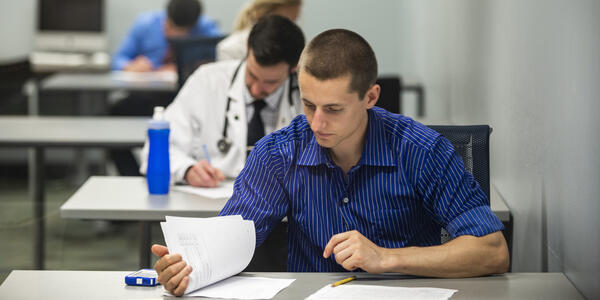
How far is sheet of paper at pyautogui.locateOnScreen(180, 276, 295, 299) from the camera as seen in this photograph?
164cm

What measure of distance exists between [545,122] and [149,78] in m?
4.06

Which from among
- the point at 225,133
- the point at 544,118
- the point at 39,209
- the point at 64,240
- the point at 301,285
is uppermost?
the point at 544,118

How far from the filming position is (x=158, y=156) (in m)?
2.58

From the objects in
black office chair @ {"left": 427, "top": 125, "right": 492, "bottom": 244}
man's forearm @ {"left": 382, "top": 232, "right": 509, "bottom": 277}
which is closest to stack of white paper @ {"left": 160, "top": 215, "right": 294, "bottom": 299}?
man's forearm @ {"left": 382, "top": 232, "right": 509, "bottom": 277}

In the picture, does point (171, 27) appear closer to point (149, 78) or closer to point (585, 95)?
point (149, 78)

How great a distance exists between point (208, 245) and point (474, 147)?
0.83 m

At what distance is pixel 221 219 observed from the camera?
1740 mm

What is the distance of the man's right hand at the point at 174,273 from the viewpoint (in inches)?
63.8

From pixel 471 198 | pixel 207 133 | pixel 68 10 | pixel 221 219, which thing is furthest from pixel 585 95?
pixel 68 10

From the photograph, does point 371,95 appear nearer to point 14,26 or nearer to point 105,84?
point 105,84

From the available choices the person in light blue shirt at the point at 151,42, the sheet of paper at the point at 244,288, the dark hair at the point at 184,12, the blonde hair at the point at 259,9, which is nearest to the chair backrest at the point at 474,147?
the sheet of paper at the point at 244,288

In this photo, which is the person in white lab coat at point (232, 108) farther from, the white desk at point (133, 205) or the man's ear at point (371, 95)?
the man's ear at point (371, 95)

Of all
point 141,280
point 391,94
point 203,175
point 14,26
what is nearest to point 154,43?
point 14,26

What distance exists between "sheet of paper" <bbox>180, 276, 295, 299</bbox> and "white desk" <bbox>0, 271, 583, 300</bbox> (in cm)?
2
